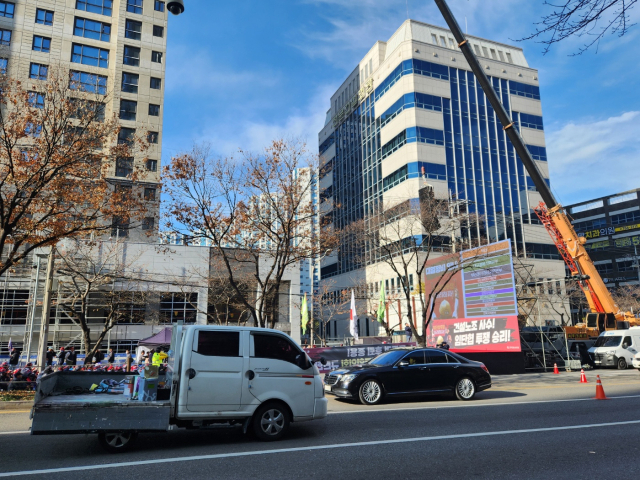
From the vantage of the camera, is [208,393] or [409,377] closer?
[208,393]

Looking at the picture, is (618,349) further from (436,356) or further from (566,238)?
(436,356)

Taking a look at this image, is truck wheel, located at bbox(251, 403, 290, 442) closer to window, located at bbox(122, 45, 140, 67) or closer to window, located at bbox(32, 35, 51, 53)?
window, located at bbox(122, 45, 140, 67)

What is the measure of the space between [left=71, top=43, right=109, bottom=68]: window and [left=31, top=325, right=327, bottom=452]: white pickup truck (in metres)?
39.2

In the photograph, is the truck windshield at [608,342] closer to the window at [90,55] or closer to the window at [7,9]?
the window at [90,55]

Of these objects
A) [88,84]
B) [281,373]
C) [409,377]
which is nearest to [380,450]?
[281,373]

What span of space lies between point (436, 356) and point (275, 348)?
7.07 metres

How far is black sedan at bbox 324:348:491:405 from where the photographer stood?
40.7 ft

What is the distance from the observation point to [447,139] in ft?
160

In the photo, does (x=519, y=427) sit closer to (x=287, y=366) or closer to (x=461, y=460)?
(x=461, y=460)

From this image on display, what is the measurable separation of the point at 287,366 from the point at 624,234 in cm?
8782

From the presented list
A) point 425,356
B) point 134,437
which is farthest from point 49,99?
point 425,356

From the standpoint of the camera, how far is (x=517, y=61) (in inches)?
2258

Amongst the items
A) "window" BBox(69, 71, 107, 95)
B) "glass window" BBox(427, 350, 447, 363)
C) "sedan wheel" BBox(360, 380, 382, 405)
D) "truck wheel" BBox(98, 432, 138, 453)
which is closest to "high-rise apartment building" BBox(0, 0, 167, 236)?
"window" BBox(69, 71, 107, 95)

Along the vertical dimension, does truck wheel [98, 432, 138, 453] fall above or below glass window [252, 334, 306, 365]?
below
